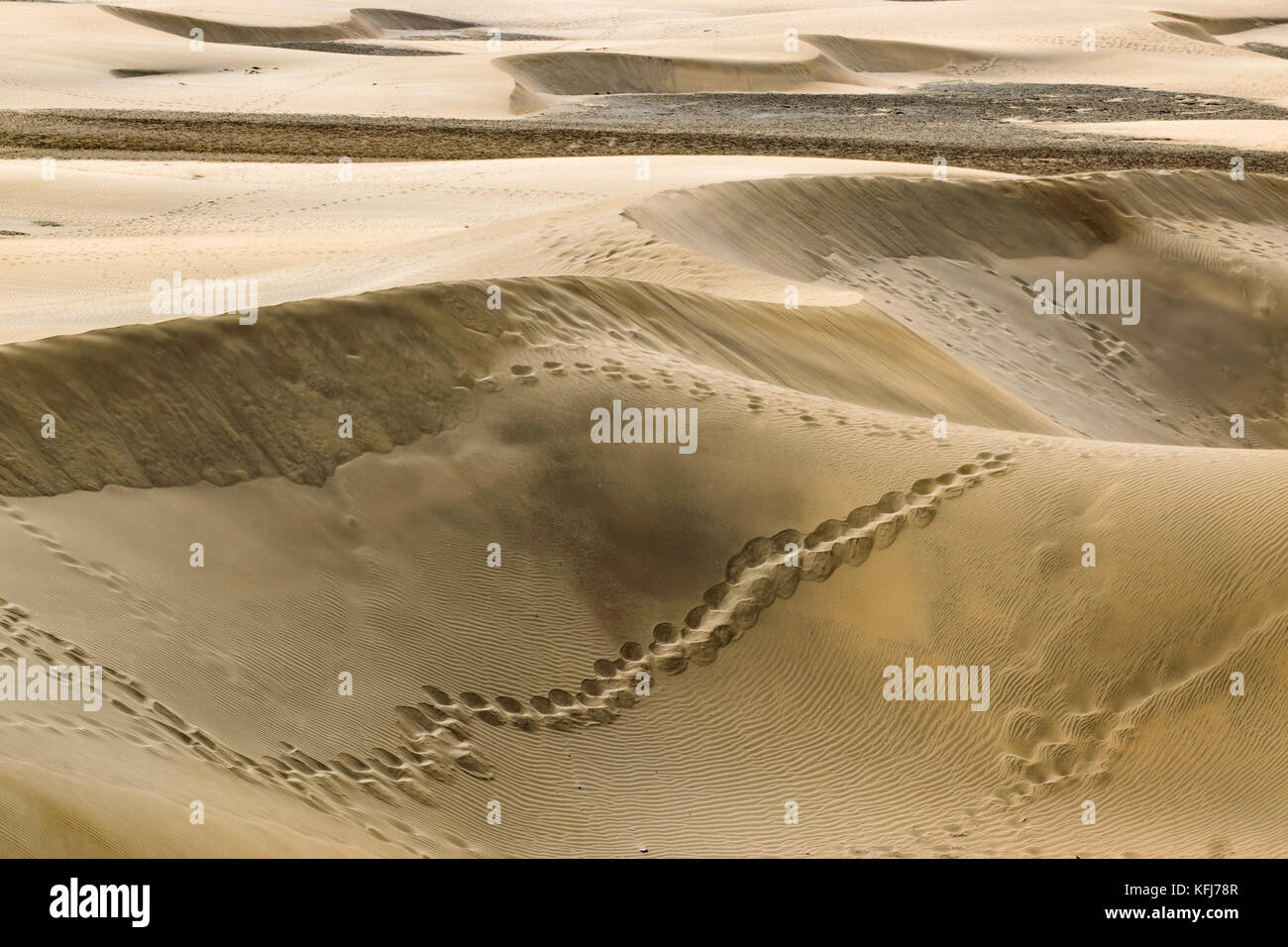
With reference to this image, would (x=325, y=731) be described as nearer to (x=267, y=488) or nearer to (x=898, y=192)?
(x=267, y=488)

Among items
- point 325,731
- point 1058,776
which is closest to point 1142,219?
point 1058,776

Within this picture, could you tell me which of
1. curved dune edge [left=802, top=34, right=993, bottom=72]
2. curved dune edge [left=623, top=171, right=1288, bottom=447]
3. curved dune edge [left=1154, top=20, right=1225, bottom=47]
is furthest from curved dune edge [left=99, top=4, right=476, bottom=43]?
curved dune edge [left=623, top=171, right=1288, bottom=447]

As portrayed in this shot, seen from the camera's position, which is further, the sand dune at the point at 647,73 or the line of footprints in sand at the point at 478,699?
the sand dune at the point at 647,73

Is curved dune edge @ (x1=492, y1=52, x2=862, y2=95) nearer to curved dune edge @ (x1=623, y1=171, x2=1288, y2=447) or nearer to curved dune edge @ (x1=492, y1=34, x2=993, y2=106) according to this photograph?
curved dune edge @ (x1=492, y1=34, x2=993, y2=106)

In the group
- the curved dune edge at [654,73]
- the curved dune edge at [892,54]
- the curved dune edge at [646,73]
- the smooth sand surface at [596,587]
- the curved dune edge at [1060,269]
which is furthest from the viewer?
the curved dune edge at [892,54]

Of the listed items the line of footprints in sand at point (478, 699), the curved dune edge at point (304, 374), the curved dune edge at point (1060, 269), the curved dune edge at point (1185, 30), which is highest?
the curved dune edge at point (1185, 30)

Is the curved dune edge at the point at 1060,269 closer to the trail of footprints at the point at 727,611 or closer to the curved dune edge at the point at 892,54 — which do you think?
the trail of footprints at the point at 727,611

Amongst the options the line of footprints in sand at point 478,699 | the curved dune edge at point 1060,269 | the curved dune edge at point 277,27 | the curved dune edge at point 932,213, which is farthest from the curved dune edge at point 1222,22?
the line of footprints in sand at point 478,699
